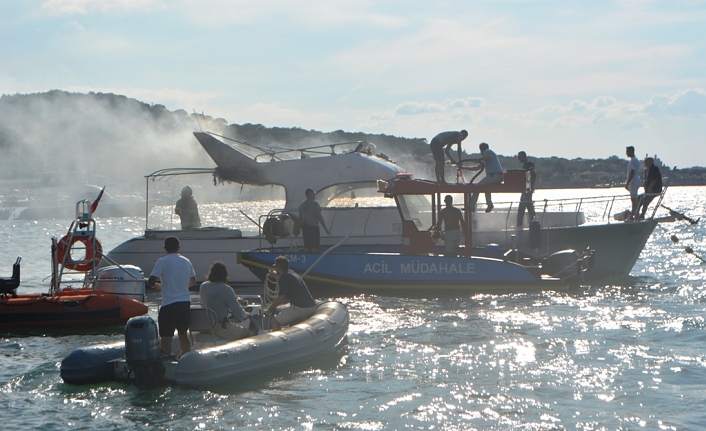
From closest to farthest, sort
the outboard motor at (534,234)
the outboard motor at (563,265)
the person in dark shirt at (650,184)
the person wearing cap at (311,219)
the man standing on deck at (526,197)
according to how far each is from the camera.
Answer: the outboard motor at (563,265)
the person wearing cap at (311,219)
the outboard motor at (534,234)
the man standing on deck at (526,197)
the person in dark shirt at (650,184)

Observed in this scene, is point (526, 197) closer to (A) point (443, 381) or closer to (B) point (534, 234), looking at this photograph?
(B) point (534, 234)

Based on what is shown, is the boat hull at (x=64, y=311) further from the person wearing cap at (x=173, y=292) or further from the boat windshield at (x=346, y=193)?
the boat windshield at (x=346, y=193)

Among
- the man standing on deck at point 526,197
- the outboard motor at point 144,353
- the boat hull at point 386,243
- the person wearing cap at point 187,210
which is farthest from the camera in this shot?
the person wearing cap at point 187,210

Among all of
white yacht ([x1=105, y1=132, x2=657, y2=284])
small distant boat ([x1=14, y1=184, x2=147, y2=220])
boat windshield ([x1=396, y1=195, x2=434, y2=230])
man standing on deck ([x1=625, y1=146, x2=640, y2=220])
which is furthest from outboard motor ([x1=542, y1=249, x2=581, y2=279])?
small distant boat ([x1=14, y1=184, x2=147, y2=220])

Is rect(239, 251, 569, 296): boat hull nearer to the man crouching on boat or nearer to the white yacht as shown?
the white yacht

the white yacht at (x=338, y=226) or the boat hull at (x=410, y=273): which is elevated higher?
the white yacht at (x=338, y=226)

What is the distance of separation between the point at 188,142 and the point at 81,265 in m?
12.2

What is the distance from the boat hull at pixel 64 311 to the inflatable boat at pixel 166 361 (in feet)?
11.8

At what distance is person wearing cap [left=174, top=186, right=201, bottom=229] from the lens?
21375 mm

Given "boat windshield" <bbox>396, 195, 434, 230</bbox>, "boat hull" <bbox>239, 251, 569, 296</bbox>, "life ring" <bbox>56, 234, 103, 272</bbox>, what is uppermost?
"boat windshield" <bbox>396, 195, 434, 230</bbox>

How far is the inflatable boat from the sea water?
153 millimetres

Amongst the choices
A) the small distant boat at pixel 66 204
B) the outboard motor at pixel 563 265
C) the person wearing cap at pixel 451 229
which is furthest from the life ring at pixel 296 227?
the small distant boat at pixel 66 204

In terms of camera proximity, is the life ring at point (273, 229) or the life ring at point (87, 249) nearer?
the life ring at point (87, 249)

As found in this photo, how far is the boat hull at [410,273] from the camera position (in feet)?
56.7
